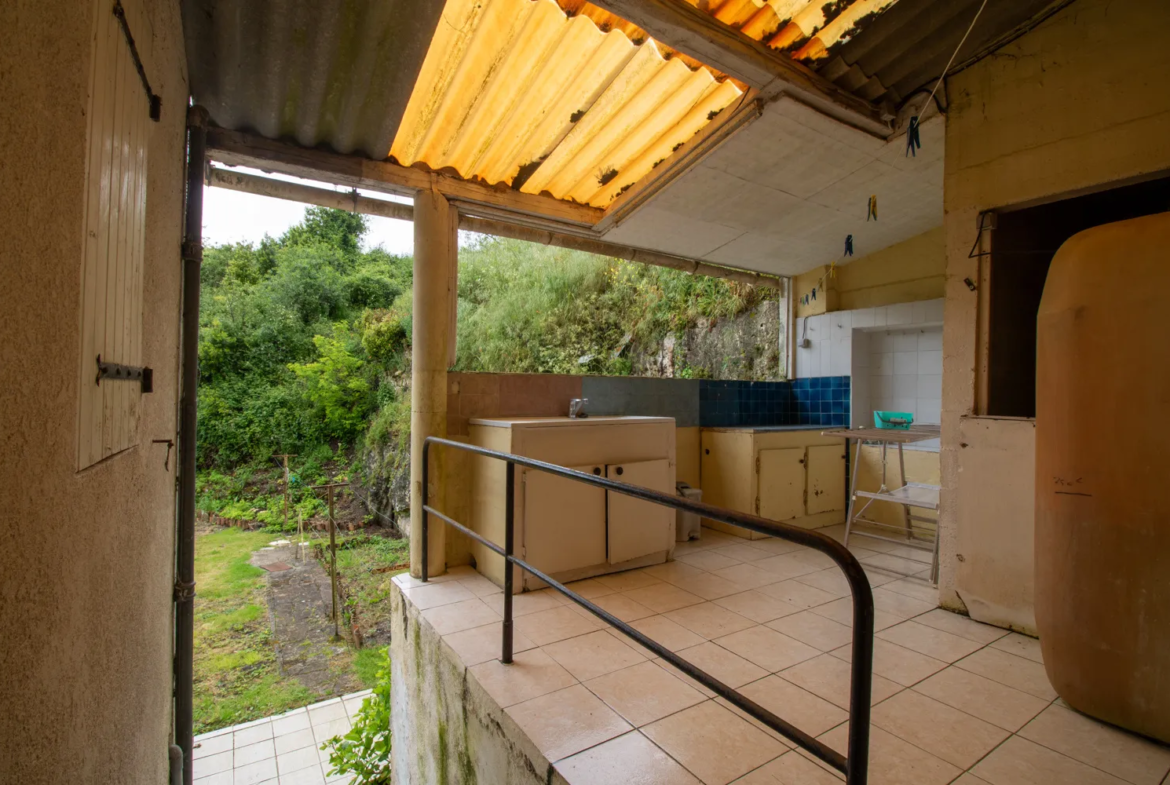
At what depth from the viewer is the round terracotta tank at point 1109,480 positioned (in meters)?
1.58

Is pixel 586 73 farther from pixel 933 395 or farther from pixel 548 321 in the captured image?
pixel 548 321

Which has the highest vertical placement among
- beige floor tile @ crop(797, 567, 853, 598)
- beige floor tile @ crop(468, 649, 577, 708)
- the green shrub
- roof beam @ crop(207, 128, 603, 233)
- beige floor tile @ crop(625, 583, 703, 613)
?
roof beam @ crop(207, 128, 603, 233)

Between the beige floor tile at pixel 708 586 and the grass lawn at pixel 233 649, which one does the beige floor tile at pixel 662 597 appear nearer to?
the beige floor tile at pixel 708 586

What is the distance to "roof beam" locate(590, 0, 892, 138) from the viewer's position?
194cm

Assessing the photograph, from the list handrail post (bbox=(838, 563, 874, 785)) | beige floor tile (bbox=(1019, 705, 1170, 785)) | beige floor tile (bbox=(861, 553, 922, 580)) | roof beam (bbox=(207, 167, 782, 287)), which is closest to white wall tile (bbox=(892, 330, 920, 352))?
roof beam (bbox=(207, 167, 782, 287))

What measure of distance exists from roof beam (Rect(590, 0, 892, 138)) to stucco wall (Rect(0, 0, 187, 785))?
5.29ft

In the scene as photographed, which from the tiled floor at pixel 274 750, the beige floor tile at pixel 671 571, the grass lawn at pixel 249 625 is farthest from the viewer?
the grass lawn at pixel 249 625

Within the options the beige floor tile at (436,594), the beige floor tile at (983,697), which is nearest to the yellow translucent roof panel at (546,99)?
the beige floor tile at (436,594)

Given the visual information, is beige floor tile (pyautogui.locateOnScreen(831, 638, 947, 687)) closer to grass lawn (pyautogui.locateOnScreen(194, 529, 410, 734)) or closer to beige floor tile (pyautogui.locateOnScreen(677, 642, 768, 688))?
beige floor tile (pyautogui.locateOnScreen(677, 642, 768, 688))

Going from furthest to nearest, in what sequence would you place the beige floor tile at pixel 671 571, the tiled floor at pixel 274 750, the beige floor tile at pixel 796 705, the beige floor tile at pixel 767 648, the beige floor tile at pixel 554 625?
1. the tiled floor at pixel 274 750
2. the beige floor tile at pixel 671 571
3. the beige floor tile at pixel 554 625
4. the beige floor tile at pixel 767 648
5. the beige floor tile at pixel 796 705

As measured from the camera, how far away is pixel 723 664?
2.04m

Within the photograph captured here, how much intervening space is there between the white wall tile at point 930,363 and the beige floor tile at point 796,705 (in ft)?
10.5

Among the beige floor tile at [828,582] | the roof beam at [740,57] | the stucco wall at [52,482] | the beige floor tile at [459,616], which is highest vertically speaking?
the roof beam at [740,57]

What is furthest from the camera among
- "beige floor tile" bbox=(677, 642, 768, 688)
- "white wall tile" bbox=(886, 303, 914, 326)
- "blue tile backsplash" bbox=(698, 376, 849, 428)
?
"blue tile backsplash" bbox=(698, 376, 849, 428)
